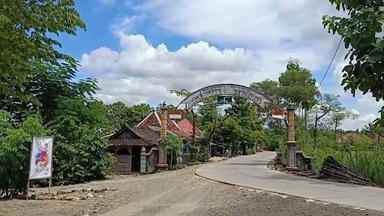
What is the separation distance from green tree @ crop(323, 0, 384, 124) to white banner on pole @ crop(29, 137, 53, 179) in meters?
13.7

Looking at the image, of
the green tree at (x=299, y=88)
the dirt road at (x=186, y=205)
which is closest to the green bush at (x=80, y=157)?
the dirt road at (x=186, y=205)

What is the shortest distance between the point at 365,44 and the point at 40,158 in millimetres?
14285

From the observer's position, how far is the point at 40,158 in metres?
16.4

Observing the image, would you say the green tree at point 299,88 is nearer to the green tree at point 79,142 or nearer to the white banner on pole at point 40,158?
the green tree at point 79,142

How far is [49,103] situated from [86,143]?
3.73m

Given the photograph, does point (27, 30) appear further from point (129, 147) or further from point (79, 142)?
point (129, 147)

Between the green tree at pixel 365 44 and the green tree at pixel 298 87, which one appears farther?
the green tree at pixel 298 87

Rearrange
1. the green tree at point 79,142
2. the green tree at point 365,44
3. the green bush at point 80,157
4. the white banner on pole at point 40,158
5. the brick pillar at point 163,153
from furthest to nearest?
the brick pillar at point 163,153, the green bush at point 80,157, the green tree at point 79,142, the white banner on pole at point 40,158, the green tree at point 365,44

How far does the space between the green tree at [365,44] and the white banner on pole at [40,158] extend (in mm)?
13662

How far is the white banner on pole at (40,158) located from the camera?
15984mm

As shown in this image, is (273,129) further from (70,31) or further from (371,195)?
(70,31)

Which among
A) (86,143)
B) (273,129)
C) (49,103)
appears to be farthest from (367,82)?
(273,129)

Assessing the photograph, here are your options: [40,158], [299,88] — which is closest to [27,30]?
[40,158]

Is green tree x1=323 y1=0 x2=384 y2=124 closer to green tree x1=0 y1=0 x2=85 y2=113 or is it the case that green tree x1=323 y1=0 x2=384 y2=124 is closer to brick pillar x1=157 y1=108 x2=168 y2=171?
green tree x1=0 y1=0 x2=85 y2=113
